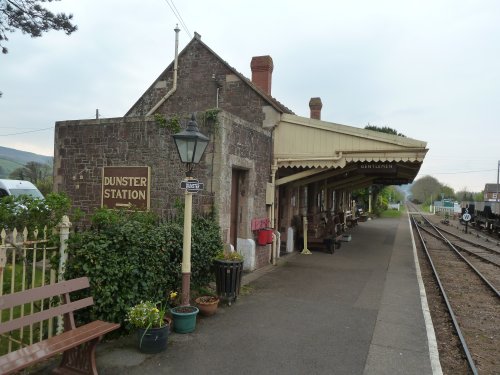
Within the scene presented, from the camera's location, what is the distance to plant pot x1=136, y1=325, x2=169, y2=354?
174 inches

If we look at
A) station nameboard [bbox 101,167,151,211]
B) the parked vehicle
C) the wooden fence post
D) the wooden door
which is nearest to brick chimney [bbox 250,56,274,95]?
the wooden door

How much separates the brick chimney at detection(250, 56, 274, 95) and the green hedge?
8.86m

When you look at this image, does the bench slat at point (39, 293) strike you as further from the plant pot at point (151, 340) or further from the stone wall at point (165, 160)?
the stone wall at point (165, 160)

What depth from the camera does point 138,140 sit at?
8562 millimetres

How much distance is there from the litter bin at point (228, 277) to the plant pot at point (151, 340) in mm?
1901

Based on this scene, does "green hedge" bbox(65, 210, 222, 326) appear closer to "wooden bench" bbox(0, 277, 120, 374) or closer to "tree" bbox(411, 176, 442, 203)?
"wooden bench" bbox(0, 277, 120, 374)

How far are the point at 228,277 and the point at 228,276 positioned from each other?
18mm

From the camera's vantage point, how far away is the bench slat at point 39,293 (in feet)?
10.6

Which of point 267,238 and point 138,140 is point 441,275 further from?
point 138,140

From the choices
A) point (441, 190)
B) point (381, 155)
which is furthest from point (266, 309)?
point (441, 190)

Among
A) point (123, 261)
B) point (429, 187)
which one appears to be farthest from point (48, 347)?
point (429, 187)

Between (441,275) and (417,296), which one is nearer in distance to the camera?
(417,296)

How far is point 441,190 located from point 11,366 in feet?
360

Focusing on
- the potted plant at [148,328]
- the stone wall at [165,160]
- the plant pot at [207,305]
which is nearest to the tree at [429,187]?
the stone wall at [165,160]
